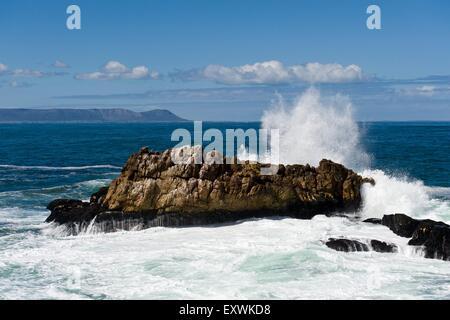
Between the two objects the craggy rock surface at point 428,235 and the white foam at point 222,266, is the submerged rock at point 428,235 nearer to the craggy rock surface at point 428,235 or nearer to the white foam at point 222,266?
the craggy rock surface at point 428,235

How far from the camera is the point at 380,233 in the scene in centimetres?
2822

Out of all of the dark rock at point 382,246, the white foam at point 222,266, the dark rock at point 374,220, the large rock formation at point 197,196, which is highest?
the large rock formation at point 197,196

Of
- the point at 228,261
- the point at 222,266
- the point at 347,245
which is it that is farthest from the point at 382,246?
the point at 222,266

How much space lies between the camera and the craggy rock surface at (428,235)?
24.9 m

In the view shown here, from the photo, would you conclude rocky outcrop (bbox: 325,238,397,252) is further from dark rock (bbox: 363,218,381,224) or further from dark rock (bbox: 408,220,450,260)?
dark rock (bbox: 363,218,381,224)

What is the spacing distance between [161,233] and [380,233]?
10718mm

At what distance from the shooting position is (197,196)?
3128 cm

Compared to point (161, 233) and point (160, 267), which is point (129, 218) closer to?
point (161, 233)

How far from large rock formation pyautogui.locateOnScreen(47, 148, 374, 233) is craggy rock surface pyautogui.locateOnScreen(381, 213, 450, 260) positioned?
584 centimetres

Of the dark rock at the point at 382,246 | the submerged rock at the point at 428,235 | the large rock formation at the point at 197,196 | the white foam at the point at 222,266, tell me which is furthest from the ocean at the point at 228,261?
the large rock formation at the point at 197,196

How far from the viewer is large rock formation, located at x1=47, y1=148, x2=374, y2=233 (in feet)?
102

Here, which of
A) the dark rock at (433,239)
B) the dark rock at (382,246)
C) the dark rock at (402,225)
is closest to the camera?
the dark rock at (433,239)

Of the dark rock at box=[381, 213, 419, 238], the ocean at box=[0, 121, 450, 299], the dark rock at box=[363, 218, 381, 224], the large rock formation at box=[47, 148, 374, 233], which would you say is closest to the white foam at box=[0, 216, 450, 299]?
the ocean at box=[0, 121, 450, 299]

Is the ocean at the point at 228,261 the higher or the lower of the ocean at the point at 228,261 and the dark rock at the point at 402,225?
the lower
